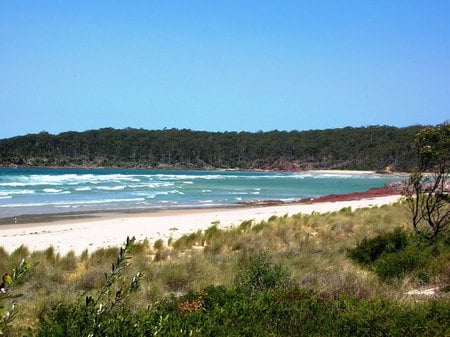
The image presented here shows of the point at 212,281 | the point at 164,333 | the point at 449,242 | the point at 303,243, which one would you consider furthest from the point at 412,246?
the point at 164,333

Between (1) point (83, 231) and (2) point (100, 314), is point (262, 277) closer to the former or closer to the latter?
(2) point (100, 314)

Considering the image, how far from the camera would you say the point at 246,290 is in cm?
731

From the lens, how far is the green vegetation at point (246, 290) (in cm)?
482

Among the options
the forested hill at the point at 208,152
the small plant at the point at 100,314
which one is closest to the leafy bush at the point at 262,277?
the small plant at the point at 100,314

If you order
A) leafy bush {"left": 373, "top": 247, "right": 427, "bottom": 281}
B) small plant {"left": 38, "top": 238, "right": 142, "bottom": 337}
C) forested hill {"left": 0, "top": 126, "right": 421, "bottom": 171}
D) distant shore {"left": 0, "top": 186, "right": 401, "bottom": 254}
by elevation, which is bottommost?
distant shore {"left": 0, "top": 186, "right": 401, "bottom": 254}

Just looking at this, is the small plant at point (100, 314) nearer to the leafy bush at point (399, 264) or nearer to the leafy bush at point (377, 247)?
the leafy bush at point (399, 264)

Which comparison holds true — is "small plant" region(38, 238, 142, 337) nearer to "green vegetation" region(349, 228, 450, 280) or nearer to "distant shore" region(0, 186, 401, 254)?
"green vegetation" region(349, 228, 450, 280)

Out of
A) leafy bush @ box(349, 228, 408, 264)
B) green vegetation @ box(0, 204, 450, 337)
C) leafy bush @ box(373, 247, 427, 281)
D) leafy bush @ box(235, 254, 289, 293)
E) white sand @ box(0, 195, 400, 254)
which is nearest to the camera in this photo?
green vegetation @ box(0, 204, 450, 337)

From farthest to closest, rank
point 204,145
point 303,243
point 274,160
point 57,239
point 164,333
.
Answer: point 204,145
point 274,160
point 57,239
point 303,243
point 164,333

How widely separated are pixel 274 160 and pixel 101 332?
18036 cm

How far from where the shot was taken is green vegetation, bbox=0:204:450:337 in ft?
15.8

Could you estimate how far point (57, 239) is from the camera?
57.0 feet

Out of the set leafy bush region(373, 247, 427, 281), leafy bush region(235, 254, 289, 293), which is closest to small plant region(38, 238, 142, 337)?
leafy bush region(235, 254, 289, 293)

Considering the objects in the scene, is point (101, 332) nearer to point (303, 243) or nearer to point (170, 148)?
point (303, 243)
